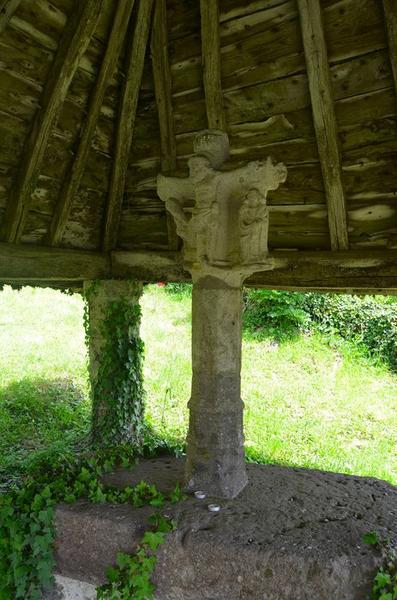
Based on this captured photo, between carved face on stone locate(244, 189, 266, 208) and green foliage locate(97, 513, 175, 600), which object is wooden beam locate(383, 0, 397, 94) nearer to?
carved face on stone locate(244, 189, 266, 208)

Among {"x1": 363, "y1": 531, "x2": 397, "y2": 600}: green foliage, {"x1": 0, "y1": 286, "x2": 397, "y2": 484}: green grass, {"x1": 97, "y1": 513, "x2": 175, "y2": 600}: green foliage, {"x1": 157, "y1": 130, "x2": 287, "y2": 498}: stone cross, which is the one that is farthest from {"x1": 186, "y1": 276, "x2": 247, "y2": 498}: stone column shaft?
{"x1": 0, "y1": 286, "x2": 397, "y2": 484}: green grass

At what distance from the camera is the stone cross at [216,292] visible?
2951 mm

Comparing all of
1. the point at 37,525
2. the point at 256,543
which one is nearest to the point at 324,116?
the point at 256,543

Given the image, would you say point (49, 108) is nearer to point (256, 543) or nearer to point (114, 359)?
point (114, 359)

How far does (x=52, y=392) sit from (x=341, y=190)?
253 inches

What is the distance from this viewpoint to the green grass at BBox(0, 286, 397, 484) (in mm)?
6652

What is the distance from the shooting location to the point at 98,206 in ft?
15.9

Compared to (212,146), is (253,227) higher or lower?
lower

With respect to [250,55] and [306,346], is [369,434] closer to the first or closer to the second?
[306,346]

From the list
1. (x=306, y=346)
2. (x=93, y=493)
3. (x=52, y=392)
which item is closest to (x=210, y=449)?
(x=93, y=493)

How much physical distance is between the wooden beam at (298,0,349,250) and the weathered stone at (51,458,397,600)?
228 centimetres

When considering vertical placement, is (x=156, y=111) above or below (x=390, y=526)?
above

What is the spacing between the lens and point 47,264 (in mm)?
4512

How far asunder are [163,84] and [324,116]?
1574mm
